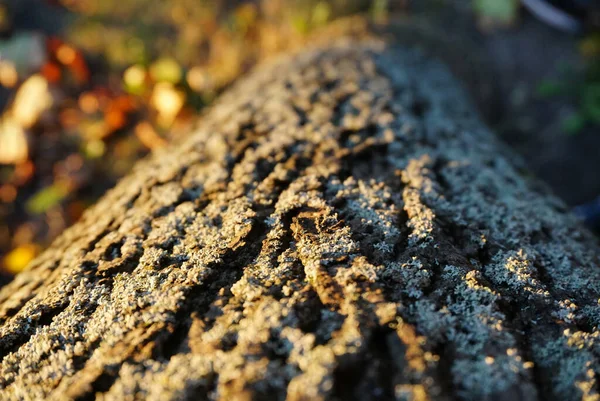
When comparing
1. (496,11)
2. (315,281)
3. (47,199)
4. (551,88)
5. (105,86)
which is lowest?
(551,88)

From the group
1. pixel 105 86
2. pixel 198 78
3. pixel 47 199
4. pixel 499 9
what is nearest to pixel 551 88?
pixel 499 9

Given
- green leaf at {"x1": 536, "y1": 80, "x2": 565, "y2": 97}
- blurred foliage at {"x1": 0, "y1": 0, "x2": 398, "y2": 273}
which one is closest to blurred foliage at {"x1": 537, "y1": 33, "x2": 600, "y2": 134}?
green leaf at {"x1": 536, "y1": 80, "x2": 565, "y2": 97}

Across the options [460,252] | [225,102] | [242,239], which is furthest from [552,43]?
[242,239]

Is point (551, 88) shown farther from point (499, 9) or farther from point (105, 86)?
point (105, 86)

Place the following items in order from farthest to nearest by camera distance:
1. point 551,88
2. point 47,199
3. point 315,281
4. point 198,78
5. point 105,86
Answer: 1. point 105,86
2. point 198,78
3. point 551,88
4. point 47,199
5. point 315,281

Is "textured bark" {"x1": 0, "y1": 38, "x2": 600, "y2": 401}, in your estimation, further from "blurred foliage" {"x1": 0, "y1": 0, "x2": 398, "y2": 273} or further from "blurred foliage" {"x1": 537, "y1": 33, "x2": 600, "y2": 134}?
"blurred foliage" {"x1": 537, "y1": 33, "x2": 600, "y2": 134}

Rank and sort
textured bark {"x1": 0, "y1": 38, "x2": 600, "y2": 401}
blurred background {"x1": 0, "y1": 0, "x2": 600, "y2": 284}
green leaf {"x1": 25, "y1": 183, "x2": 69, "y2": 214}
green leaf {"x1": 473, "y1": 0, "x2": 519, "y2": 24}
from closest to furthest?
textured bark {"x1": 0, "y1": 38, "x2": 600, "y2": 401}
green leaf {"x1": 25, "y1": 183, "x2": 69, "y2": 214}
blurred background {"x1": 0, "y1": 0, "x2": 600, "y2": 284}
green leaf {"x1": 473, "y1": 0, "x2": 519, "y2": 24}

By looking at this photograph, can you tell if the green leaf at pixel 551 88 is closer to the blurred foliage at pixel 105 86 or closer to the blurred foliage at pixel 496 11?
the blurred foliage at pixel 496 11
